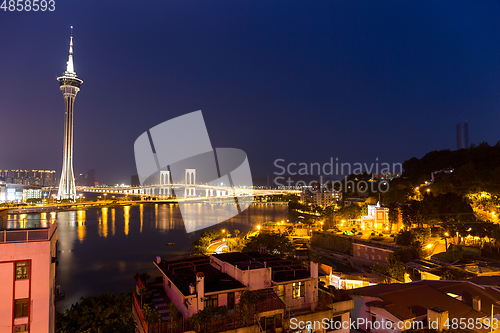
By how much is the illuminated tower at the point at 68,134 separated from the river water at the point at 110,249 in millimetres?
5632

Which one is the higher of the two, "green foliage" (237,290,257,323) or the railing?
the railing

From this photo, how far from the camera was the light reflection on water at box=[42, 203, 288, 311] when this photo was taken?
486 centimetres

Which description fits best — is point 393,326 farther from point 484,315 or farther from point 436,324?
point 484,315

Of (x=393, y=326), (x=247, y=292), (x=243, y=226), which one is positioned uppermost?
(x=247, y=292)

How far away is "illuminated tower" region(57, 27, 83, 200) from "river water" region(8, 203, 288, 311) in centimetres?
563

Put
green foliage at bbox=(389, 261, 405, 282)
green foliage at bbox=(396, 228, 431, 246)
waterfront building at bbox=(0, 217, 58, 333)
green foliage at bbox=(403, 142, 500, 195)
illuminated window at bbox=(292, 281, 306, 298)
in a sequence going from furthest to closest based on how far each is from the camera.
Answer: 1. green foliage at bbox=(403, 142, 500, 195)
2. green foliage at bbox=(396, 228, 431, 246)
3. green foliage at bbox=(389, 261, 405, 282)
4. illuminated window at bbox=(292, 281, 306, 298)
5. waterfront building at bbox=(0, 217, 58, 333)

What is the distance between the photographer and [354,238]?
5.94 m

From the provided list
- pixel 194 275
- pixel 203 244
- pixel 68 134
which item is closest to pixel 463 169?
pixel 203 244

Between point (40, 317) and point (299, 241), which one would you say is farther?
point (299, 241)

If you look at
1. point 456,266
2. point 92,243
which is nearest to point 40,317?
point 456,266

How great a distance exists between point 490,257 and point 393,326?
311cm

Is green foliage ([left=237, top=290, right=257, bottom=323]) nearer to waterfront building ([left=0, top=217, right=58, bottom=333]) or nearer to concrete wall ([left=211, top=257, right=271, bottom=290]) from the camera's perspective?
concrete wall ([left=211, top=257, right=271, bottom=290])

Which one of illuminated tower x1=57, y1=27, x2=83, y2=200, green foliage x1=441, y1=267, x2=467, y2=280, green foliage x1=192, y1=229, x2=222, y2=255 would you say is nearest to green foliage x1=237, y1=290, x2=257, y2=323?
green foliage x1=441, y1=267, x2=467, y2=280

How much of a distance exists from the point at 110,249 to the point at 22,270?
20.0 ft
